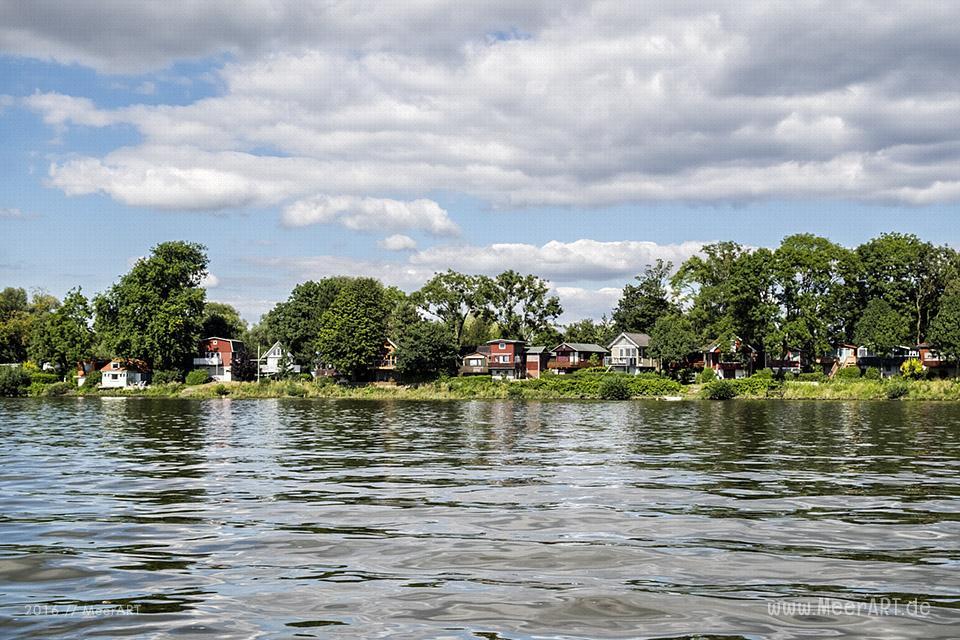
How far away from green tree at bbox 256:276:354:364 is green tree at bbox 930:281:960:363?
78.6 m

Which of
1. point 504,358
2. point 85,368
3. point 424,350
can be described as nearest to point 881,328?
point 504,358

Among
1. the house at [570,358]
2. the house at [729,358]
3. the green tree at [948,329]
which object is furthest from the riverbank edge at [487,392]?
the house at [570,358]

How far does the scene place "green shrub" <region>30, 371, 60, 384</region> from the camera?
4422 inches

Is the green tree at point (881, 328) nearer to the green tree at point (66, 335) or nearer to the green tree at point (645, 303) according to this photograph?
the green tree at point (645, 303)

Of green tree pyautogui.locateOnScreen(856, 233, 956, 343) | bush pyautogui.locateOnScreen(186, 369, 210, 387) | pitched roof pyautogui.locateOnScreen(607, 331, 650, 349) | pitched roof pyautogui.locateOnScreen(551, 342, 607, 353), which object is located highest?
green tree pyautogui.locateOnScreen(856, 233, 956, 343)

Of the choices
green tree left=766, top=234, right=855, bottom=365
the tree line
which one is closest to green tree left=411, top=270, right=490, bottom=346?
the tree line

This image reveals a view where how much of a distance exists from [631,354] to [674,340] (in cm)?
1781

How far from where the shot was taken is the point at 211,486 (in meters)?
19.8

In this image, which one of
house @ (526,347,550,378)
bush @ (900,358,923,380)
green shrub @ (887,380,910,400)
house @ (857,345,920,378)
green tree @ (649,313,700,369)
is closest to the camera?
green shrub @ (887,380,910,400)

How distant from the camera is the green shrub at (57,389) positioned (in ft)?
355

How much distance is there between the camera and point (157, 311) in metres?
112

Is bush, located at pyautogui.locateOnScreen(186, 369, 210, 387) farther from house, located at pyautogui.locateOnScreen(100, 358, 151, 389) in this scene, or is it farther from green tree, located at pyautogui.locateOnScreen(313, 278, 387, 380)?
green tree, located at pyautogui.locateOnScreen(313, 278, 387, 380)

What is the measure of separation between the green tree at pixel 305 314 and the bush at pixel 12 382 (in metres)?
34.5

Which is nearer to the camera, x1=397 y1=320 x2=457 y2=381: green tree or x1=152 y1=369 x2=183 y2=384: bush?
x1=152 y1=369 x2=183 y2=384: bush
